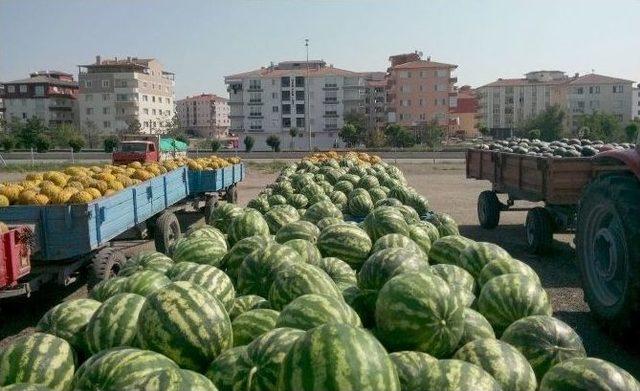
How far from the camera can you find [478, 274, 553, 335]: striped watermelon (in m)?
3.43

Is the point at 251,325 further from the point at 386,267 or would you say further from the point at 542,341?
the point at 542,341

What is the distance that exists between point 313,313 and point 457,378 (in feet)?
2.59

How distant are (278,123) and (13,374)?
92.8 meters

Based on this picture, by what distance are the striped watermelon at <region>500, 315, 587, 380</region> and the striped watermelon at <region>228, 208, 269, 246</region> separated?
2789 mm

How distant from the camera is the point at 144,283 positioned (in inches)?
140

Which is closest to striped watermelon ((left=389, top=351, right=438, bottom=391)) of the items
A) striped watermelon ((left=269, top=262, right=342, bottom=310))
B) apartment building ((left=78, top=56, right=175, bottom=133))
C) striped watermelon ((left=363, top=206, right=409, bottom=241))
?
striped watermelon ((left=269, top=262, right=342, bottom=310))

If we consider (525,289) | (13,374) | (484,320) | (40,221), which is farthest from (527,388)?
(40,221)

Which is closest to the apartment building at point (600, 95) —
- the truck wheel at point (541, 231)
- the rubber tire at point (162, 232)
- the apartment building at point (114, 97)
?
the apartment building at point (114, 97)

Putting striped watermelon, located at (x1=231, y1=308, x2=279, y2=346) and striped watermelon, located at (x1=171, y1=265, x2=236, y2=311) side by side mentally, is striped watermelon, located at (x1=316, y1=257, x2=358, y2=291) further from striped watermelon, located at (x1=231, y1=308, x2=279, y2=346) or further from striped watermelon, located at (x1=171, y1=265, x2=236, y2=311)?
striped watermelon, located at (x1=231, y1=308, x2=279, y2=346)

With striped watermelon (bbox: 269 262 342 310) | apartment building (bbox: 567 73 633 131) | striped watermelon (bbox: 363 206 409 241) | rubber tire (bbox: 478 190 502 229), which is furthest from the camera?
apartment building (bbox: 567 73 633 131)

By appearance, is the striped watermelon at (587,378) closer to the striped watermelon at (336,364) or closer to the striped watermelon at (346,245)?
the striped watermelon at (336,364)

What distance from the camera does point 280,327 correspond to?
2838 millimetres

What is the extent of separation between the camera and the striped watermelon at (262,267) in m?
3.83

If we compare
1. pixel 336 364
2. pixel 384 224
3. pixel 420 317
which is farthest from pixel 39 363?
pixel 384 224
